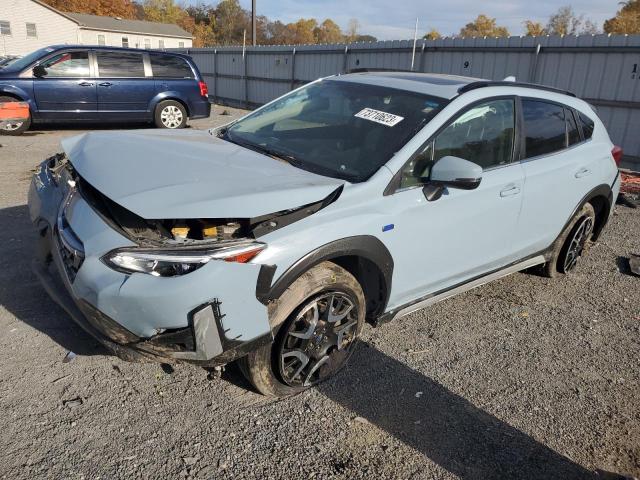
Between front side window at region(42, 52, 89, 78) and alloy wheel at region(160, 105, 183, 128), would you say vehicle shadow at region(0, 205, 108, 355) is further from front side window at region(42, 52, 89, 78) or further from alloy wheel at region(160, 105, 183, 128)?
alloy wheel at region(160, 105, 183, 128)

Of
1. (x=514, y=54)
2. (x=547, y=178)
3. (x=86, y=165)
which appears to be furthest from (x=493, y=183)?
(x=514, y=54)

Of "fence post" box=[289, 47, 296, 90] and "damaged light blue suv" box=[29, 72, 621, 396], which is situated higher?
"fence post" box=[289, 47, 296, 90]

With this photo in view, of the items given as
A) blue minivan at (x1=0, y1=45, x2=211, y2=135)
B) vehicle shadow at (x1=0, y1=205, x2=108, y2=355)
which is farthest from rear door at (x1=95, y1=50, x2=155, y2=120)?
vehicle shadow at (x1=0, y1=205, x2=108, y2=355)

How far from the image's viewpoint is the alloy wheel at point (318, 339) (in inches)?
112

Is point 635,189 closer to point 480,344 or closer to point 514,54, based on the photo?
point 514,54

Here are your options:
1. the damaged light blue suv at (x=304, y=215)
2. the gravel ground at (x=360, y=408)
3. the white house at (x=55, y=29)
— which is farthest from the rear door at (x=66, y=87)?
the white house at (x=55, y=29)

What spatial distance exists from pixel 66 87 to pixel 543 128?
32.3ft

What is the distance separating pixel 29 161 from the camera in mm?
8289

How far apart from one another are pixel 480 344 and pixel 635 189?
6447 mm

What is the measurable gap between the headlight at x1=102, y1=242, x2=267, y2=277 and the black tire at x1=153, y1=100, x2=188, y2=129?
33.7 ft

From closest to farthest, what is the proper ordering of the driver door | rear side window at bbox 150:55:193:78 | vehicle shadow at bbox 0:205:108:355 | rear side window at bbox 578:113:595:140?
the driver door → vehicle shadow at bbox 0:205:108:355 → rear side window at bbox 578:113:595:140 → rear side window at bbox 150:55:193:78

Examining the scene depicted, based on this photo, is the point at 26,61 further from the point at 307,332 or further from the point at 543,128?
the point at 307,332

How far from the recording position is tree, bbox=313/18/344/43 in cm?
8988

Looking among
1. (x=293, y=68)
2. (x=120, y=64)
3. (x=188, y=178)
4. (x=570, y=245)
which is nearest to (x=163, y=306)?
(x=188, y=178)
